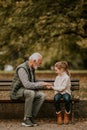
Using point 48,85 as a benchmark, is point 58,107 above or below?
below

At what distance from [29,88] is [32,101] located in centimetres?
27

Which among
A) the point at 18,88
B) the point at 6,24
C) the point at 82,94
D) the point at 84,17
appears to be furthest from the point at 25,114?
the point at 84,17

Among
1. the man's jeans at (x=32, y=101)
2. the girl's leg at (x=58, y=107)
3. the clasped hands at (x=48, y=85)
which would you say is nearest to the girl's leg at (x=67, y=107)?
the girl's leg at (x=58, y=107)

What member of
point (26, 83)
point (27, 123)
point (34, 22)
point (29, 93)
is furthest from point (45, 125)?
point (34, 22)

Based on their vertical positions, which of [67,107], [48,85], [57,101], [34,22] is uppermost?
[34,22]

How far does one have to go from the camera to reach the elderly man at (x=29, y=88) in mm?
9914

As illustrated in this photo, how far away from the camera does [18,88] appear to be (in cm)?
1010

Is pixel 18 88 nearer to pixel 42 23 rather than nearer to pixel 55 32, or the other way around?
pixel 42 23

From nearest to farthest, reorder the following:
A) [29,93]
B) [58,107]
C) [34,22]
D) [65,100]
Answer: [29,93], [65,100], [58,107], [34,22]

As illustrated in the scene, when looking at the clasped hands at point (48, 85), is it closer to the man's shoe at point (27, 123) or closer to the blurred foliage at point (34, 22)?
the man's shoe at point (27, 123)

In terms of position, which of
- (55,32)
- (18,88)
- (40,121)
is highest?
(55,32)

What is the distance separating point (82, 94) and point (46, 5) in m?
4.44

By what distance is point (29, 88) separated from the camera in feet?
32.7

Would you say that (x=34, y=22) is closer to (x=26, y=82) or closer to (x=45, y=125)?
(x=26, y=82)
